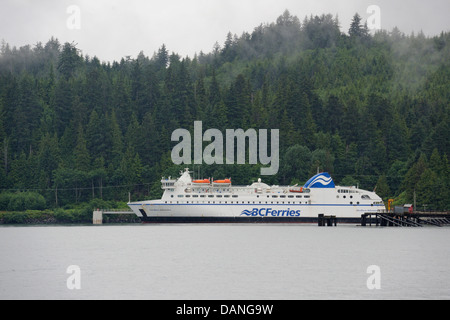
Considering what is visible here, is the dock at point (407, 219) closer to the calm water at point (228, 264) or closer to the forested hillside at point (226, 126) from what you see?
the calm water at point (228, 264)

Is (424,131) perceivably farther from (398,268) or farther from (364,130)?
(398,268)

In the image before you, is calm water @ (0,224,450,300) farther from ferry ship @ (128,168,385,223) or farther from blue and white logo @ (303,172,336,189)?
blue and white logo @ (303,172,336,189)

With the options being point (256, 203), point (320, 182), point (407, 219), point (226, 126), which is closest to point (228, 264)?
point (256, 203)

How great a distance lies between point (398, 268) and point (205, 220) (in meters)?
47.6

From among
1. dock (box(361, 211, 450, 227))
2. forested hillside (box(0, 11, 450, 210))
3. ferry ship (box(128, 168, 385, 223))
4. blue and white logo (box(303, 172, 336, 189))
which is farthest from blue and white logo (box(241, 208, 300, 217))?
forested hillside (box(0, 11, 450, 210))

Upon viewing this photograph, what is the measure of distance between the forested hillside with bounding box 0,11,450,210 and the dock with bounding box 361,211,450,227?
11813 millimetres

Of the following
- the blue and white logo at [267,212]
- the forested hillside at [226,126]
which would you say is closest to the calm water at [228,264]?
the blue and white logo at [267,212]

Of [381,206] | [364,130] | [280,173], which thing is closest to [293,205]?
[381,206]

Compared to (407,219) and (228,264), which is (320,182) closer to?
(407,219)

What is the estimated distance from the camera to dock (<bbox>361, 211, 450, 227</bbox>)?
96.7 metres

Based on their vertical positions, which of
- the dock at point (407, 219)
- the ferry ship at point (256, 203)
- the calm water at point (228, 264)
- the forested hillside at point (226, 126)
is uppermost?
the forested hillside at point (226, 126)

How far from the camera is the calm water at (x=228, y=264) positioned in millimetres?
44312

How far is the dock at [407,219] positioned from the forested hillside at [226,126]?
1181 cm
